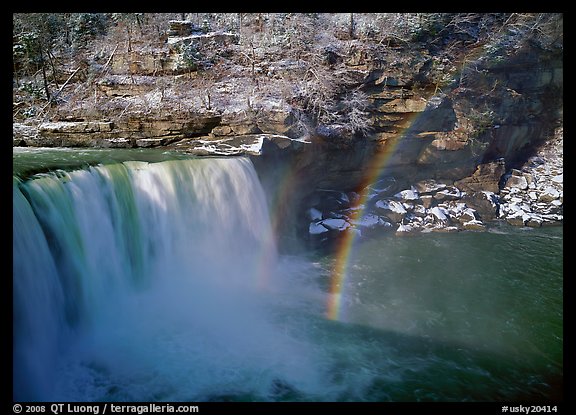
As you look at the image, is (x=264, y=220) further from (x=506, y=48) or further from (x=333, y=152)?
(x=506, y=48)

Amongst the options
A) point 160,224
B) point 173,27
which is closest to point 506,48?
point 173,27

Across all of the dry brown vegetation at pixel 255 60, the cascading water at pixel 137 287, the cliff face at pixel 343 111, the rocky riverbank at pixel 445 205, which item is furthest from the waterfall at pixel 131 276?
the dry brown vegetation at pixel 255 60

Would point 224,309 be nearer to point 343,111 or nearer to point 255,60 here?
point 343,111

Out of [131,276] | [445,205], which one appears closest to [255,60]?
[445,205]

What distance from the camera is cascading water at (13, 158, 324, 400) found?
22.1 ft

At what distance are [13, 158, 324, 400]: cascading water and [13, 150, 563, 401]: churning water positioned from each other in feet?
0.10

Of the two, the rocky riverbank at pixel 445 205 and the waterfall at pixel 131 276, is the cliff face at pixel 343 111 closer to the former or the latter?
the rocky riverbank at pixel 445 205

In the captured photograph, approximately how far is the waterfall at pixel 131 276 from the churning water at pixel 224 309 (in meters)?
0.03

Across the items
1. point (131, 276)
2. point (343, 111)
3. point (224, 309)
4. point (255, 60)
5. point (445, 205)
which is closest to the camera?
point (131, 276)

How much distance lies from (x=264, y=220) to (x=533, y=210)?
11.3 m

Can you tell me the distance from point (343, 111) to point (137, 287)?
1034cm

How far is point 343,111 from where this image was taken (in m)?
15.9

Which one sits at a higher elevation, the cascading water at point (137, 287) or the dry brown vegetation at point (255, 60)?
the dry brown vegetation at point (255, 60)

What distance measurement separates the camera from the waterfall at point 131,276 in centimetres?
671
